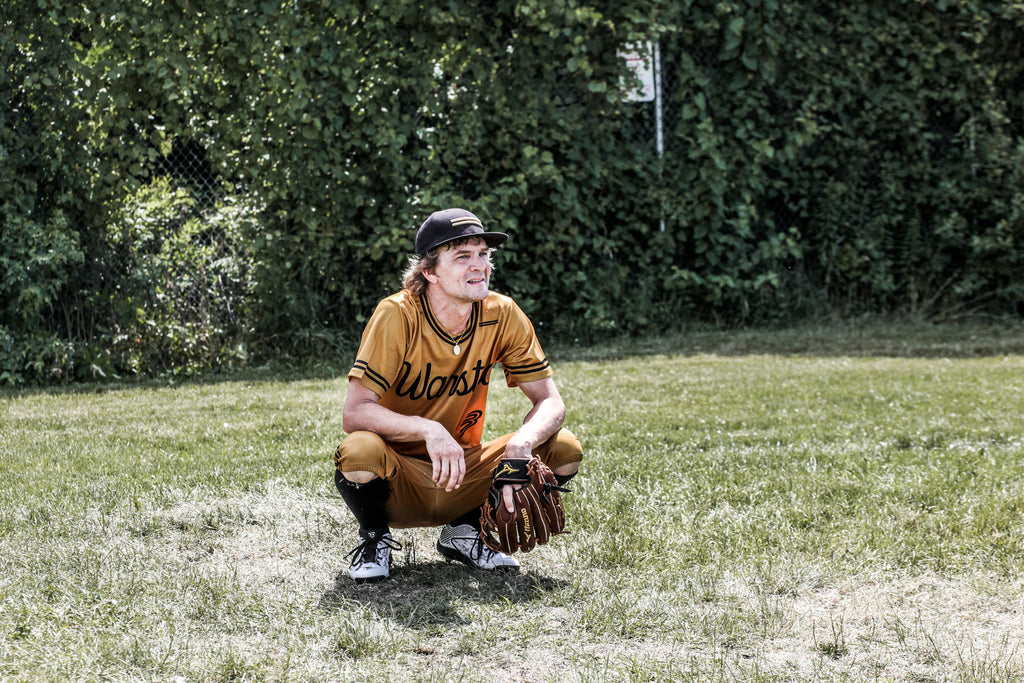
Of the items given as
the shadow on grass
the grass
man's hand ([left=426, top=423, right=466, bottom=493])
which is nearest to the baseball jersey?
man's hand ([left=426, top=423, right=466, bottom=493])

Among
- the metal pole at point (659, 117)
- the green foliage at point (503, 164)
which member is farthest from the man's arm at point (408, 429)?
the metal pole at point (659, 117)

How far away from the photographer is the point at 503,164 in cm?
1029

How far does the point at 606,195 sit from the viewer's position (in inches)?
435

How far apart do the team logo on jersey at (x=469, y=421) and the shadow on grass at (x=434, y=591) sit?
21.6 inches

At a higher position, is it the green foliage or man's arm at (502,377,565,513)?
the green foliage

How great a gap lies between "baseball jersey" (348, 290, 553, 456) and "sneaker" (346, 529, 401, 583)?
1.16ft

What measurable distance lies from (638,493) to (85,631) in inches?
102

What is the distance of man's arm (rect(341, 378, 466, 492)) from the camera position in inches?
148

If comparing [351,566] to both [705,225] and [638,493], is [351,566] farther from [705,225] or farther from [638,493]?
[705,225]

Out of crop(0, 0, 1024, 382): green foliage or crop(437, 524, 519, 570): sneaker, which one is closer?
crop(437, 524, 519, 570): sneaker

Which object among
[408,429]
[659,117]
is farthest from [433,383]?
[659,117]

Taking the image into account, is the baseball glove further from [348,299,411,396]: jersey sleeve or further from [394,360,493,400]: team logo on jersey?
[348,299,411,396]: jersey sleeve

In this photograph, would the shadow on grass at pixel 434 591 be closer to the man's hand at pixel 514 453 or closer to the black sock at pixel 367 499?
the black sock at pixel 367 499

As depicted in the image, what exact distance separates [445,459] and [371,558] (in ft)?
1.97
